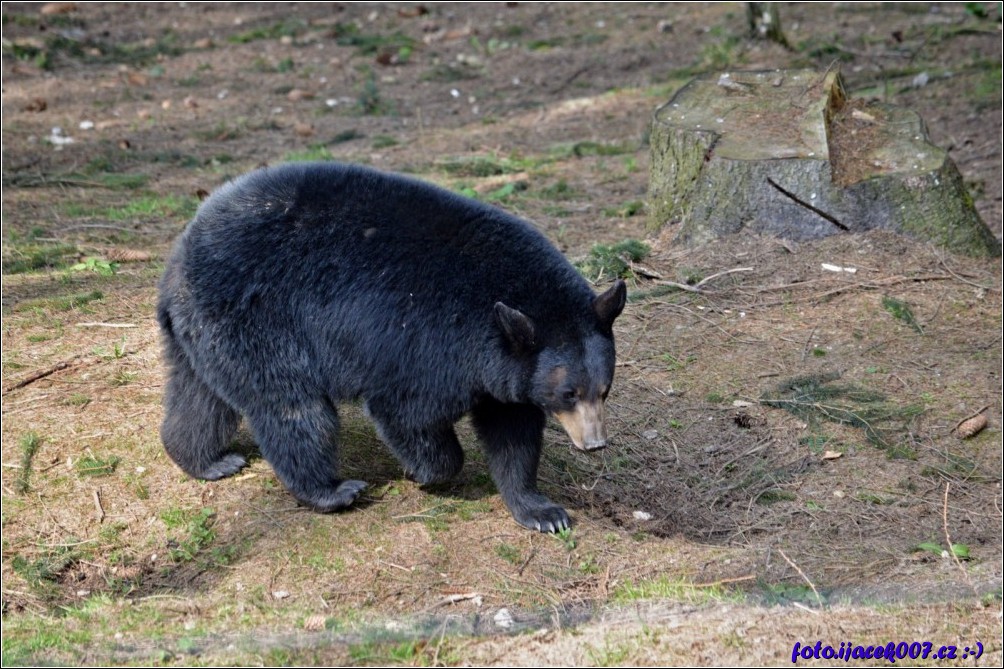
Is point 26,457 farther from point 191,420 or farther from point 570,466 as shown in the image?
point 570,466

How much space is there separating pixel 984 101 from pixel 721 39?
428 centimetres

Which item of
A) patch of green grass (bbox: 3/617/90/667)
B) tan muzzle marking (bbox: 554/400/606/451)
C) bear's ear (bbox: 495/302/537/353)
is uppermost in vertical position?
bear's ear (bbox: 495/302/537/353)

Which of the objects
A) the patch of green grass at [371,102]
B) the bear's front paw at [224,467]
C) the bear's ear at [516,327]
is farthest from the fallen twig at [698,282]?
the patch of green grass at [371,102]

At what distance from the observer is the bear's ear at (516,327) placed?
481 centimetres

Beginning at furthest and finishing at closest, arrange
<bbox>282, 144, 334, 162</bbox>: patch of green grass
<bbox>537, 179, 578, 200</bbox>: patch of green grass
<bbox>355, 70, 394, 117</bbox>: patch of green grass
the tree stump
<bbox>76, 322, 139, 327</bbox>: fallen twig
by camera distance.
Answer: <bbox>355, 70, 394, 117</bbox>: patch of green grass, <bbox>282, 144, 334, 162</bbox>: patch of green grass, <bbox>537, 179, 578, 200</bbox>: patch of green grass, the tree stump, <bbox>76, 322, 139, 327</bbox>: fallen twig

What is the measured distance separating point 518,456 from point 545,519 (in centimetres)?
35

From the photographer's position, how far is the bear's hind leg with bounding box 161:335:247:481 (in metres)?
5.54

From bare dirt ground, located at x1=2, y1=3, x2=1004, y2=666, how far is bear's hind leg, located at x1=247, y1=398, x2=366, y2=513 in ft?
0.52

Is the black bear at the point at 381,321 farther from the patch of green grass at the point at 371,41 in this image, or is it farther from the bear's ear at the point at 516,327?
the patch of green grass at the point at 371,41

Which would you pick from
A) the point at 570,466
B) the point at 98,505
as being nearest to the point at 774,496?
the point at 570,466

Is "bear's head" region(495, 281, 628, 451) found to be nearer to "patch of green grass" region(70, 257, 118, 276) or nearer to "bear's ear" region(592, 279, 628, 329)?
"bear's ear" region(592, 279, 628, 329)

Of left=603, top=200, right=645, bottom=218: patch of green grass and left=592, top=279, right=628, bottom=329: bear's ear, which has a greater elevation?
left=592, top=279, right=628, bottom=329: bear's ear

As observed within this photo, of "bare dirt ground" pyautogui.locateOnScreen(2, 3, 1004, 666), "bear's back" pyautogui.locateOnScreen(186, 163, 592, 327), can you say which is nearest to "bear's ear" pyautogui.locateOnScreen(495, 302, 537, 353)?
"bear's back" pyautogui.locateOnScreen(186, 163, 592, 327)

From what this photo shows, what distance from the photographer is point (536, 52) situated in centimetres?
1558
